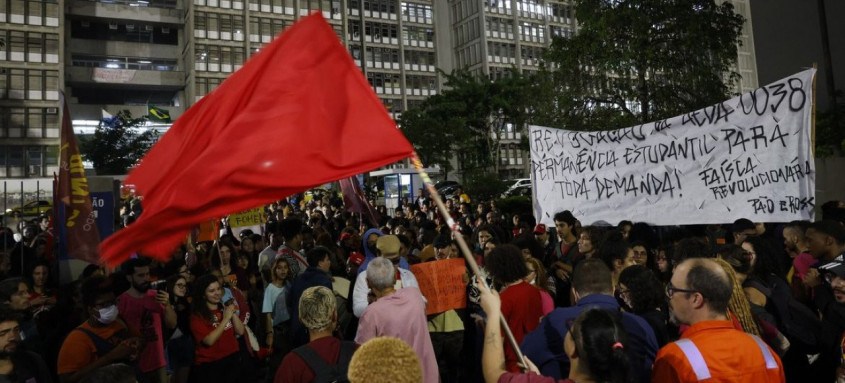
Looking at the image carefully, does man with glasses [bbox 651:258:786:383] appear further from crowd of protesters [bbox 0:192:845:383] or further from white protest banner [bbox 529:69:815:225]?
white protest banner [bbox 529:69:815:225]

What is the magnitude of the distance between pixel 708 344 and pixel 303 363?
1.99 m

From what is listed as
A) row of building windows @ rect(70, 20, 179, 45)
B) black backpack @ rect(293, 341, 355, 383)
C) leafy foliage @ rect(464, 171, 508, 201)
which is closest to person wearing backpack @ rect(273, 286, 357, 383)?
black backpack @ rect(293, 341, 355, 383)

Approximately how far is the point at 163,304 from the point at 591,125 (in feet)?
50.6

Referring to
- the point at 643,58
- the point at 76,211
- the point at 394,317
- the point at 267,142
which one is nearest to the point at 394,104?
the point at 643,58

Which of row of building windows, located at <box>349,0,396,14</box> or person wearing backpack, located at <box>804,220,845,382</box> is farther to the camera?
row of building windows, located at <box>349,0,396,14</box>

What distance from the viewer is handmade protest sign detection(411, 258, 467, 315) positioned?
17.2ft

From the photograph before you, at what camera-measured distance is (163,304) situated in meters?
5.05

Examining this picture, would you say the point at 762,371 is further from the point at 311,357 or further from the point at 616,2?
the point at 616,2

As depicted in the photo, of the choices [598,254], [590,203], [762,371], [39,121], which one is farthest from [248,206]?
[39,121]

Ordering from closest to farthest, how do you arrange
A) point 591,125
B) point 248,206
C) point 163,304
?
point 248,206
point 163,304
point 591,125

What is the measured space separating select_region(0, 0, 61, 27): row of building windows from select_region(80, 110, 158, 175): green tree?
597 inches

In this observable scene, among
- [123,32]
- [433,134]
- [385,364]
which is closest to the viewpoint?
[385,364]

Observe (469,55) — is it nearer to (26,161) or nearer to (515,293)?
(26,161)

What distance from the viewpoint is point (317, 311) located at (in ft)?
11.1
